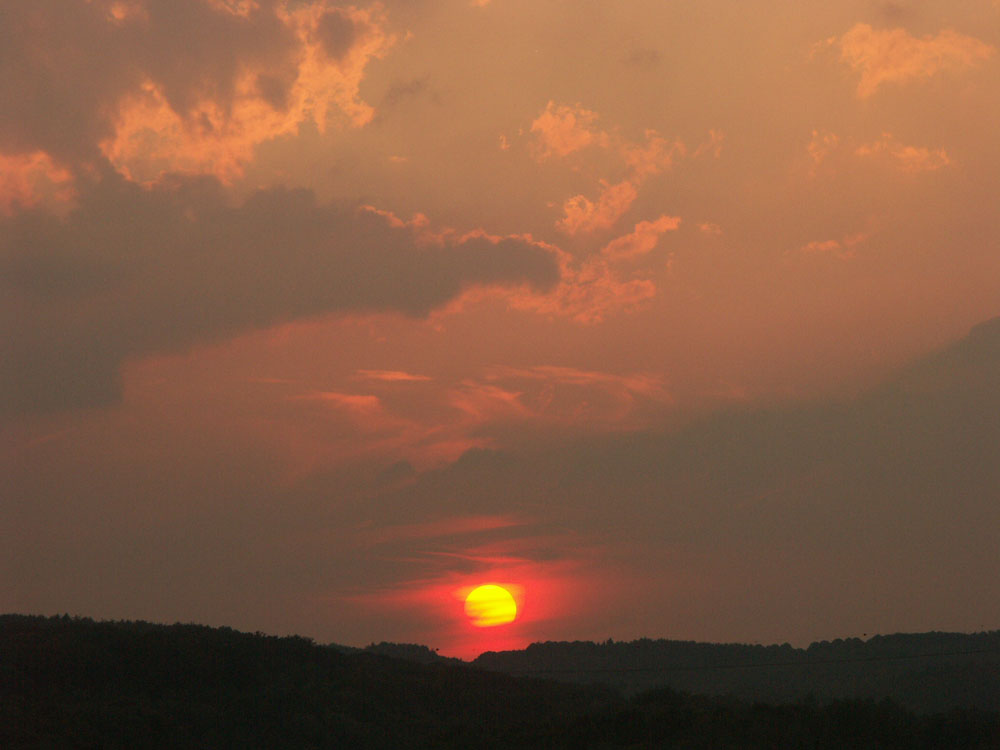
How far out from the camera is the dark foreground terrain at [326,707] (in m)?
32.8

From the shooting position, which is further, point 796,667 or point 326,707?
point 796,667

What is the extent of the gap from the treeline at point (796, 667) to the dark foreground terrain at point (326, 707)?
27609 millimetres

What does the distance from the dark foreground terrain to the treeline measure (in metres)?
27.6

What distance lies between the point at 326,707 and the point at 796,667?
80.4 meters

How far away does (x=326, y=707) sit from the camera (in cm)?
5078

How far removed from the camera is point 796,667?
118125mm

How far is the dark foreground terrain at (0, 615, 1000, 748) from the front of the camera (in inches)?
1292

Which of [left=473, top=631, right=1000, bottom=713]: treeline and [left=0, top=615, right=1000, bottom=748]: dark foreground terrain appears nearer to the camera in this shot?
[left=0, top=615, right=1000, bottom=748]: dark foreground terrain

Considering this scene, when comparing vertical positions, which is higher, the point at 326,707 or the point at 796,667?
the point at 796,667

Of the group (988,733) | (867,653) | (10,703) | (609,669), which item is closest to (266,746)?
(10,703)

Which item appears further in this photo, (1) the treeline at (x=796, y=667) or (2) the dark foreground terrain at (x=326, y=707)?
(1) the treeline at (x=796, y=667)

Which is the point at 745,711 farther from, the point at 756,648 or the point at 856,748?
the point at 756,648

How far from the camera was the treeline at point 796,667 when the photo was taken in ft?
289

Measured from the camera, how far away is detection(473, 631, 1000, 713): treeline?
87938 millimetres
